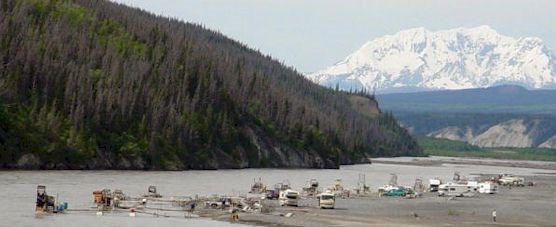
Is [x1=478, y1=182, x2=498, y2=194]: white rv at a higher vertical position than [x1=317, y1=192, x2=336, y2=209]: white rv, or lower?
higher

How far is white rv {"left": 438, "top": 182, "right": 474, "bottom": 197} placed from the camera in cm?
16054

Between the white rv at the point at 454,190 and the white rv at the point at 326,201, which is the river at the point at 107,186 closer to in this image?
the white rv at the point at 454,190

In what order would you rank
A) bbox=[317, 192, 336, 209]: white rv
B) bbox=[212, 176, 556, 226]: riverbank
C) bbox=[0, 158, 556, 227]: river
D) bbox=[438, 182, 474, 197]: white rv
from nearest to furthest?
bbox=[0, 158, 556, 227]: river < bbox=[212, 176, 556, 226]: riverbank < bbox=[317, 192, 336, 209]: white rv < bbox=[438, 182, 474, 197]: white rv


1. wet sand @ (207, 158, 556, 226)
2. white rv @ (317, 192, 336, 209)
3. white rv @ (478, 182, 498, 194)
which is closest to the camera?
wet sand @ (207, 158, 556, 226)

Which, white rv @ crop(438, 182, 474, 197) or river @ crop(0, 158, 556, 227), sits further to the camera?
white rv @ crop(438, 182, 474, 197)

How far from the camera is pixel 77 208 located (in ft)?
345

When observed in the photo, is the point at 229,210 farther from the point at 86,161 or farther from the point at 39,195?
the point at 86,161

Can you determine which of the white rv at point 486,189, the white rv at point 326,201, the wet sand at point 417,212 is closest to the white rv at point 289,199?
the wet sand at point 417,212

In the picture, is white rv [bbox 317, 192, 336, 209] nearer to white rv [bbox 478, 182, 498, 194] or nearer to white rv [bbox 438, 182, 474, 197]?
white rv [bbox 438, 182, 474, 197]

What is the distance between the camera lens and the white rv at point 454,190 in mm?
160538

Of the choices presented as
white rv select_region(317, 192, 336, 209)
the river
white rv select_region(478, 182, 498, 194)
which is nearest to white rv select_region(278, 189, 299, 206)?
white rv select_region(317, 192, 336, 209)

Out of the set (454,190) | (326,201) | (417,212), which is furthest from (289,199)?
(454,190)

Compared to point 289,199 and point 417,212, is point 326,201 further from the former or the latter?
point 417,212

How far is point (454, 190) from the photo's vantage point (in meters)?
166
